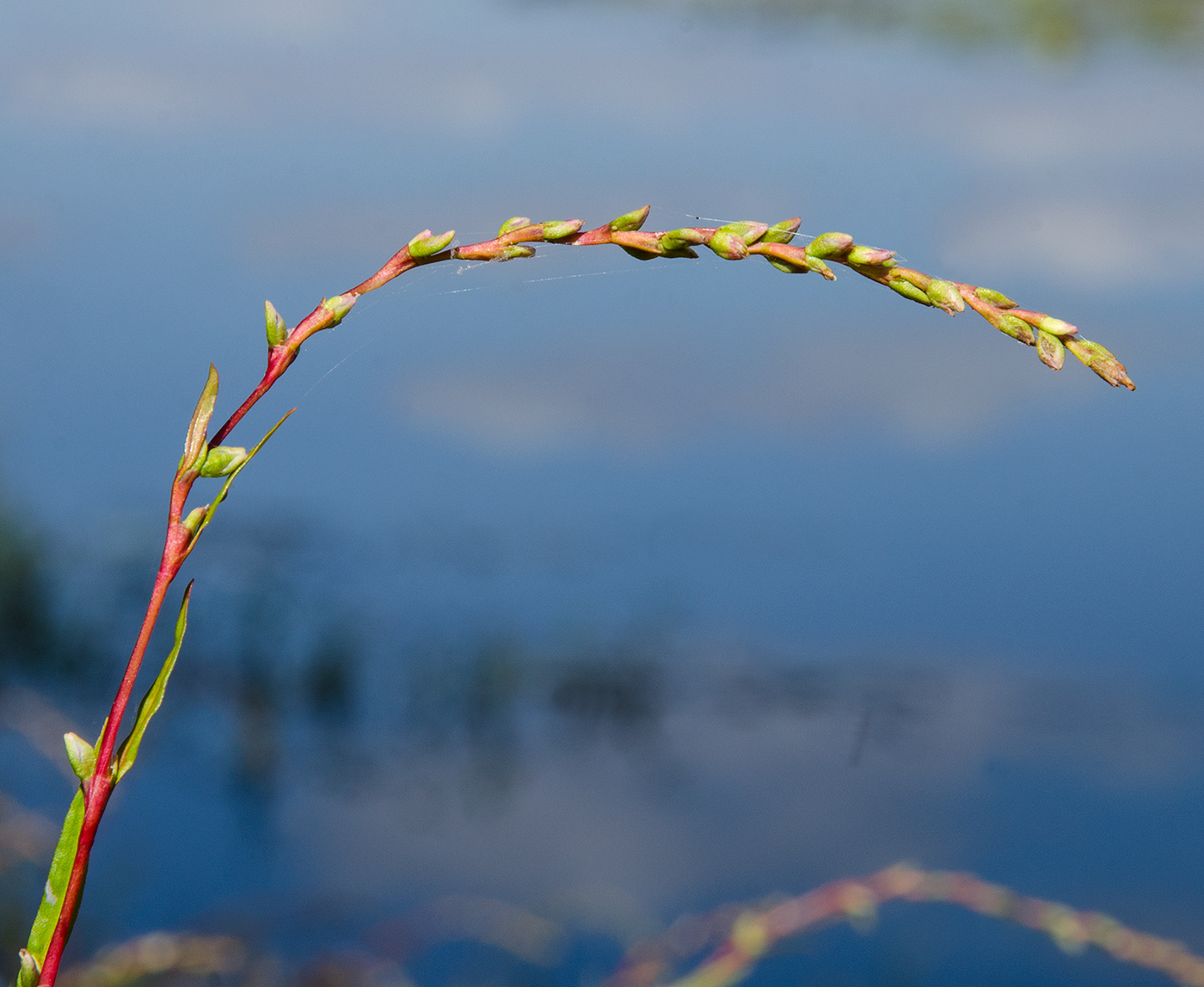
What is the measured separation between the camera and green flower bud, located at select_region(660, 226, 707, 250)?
0.77 ft

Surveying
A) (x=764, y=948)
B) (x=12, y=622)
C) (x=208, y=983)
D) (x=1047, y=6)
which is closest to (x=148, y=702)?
(x=764, y=948)

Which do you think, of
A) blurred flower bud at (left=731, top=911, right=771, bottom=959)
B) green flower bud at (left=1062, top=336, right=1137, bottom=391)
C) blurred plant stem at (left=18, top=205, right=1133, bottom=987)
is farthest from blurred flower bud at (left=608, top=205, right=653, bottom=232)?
blurred flower bud at (left=731, top=911, right=771, bottom=959)

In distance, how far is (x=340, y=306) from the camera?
22cm

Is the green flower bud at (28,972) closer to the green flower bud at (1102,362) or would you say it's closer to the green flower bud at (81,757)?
the green flower bud at (81,757)

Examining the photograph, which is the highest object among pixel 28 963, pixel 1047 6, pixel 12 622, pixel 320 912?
pixel 1047 6

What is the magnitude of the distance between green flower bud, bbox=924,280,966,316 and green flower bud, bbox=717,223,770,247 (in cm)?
4

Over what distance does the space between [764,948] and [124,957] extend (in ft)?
1.08

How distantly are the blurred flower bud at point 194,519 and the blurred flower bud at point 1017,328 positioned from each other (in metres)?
0.18

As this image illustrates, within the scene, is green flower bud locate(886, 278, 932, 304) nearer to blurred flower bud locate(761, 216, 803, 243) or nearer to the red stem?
blurred flower bud locate(761, 216, 803, 243)

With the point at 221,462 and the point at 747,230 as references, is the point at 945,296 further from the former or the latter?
the point at 221,462

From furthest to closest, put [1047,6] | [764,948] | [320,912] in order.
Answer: [1047,6] < [320,912] < [764,948]

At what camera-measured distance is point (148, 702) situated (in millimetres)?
217

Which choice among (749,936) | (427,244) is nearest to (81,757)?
(427,244)

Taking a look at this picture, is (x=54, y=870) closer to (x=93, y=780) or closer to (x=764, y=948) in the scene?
(x=93, y=780)
